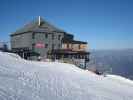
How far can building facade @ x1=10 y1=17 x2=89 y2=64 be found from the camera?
5366cm

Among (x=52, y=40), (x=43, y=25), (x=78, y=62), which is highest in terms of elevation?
(x=43, y=25)

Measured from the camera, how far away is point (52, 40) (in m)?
57.4

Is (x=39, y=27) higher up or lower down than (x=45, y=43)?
higher up

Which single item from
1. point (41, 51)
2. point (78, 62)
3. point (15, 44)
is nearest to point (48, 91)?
point (78, 62)

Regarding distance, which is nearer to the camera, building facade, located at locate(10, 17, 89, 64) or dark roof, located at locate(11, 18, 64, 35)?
building facade, located at locate(10, 17, 89, 64)

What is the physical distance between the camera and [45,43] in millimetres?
56625

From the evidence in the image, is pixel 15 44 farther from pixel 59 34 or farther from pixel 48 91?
pixel 48 91

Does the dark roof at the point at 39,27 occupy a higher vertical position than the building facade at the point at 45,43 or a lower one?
higher

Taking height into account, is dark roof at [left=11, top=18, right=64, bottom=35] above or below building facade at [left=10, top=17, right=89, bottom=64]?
above

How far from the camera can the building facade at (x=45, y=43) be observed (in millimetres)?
53656

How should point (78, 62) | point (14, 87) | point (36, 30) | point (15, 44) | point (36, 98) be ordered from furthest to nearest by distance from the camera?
1. point (15, 44)
2. point (36, 30)
3. point (78, 62)
4. point (14, 87)
5. point (36, 98)

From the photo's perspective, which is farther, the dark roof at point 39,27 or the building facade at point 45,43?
the dark roof at point 39,27

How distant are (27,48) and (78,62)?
11908 mm

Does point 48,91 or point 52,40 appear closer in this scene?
point 48,91
